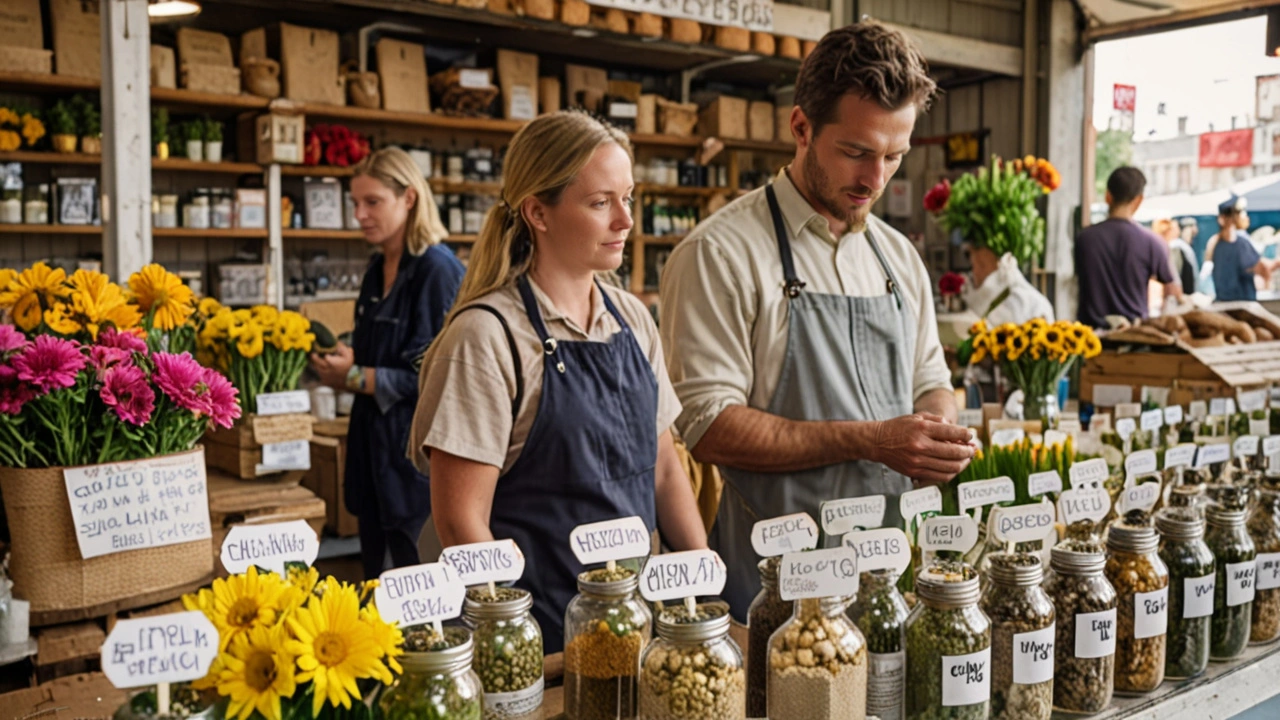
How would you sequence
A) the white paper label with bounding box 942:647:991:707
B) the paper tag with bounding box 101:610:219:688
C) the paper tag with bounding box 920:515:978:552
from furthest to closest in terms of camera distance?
the paper tag with bounding box 920:515:978:552
the white paper label with bounding box 942:647:991:707
the paper tag with bounding box 101:610:219:688

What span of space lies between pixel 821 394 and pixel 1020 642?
0.80 m

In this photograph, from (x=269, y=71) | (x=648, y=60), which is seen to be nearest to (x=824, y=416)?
(x=269, y=71)

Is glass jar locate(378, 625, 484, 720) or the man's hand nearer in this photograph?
glass jar locate(378, 625, 484, 720)

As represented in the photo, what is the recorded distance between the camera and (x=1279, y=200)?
773 cm

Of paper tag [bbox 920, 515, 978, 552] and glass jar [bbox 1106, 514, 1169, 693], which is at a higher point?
paper tag [bbox 920, 515, 978, 552]

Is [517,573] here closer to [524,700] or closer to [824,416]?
[524,700]

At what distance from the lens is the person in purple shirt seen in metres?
5.27

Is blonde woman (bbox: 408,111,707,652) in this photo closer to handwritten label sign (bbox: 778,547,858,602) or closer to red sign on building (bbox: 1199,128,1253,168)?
handwritten label sign (bbox: 778,547,858,602)

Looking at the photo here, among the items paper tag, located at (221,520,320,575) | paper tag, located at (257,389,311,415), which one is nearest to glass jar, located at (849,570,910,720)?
paper tag, located at (221,520,320,575)

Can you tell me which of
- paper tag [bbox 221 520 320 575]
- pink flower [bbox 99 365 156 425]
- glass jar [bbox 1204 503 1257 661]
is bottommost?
glass jar [bbox 1204 503 1257 661]

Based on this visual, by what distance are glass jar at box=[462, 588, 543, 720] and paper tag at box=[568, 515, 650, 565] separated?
0.26 ft

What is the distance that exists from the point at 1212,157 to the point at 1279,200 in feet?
1.71

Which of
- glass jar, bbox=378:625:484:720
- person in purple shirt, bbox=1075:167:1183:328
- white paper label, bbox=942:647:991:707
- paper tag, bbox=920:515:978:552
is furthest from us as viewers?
person in purple shirt, bbox=1075:167:1183:328

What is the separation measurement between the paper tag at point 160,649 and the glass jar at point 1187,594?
4.19 feet
